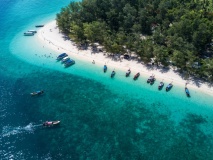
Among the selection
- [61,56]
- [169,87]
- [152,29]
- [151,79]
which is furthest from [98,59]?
[169,87]

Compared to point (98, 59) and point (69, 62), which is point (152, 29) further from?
point (69, 62)

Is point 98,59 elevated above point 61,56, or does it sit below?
above

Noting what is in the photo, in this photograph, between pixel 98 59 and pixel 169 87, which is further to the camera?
pixel 98 59

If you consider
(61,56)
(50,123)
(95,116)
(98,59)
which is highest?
(98,59)

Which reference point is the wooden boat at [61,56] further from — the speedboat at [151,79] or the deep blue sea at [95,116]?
the speedboat at [151,79]

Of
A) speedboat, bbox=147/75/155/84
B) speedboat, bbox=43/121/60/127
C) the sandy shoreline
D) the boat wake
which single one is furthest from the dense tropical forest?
the boat wake

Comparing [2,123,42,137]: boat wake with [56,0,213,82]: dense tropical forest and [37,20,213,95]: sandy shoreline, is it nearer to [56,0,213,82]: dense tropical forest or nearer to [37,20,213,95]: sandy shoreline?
[37,20,213,95]: sandy shoreline

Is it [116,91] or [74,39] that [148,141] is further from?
[74,39]
